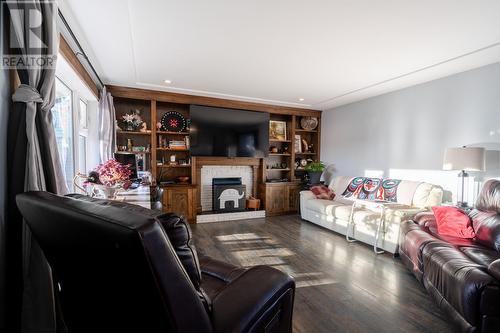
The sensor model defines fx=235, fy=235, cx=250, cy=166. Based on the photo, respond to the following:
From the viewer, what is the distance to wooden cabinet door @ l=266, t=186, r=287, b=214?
203 inches

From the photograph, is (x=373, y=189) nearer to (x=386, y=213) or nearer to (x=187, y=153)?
(x=386, y=213)

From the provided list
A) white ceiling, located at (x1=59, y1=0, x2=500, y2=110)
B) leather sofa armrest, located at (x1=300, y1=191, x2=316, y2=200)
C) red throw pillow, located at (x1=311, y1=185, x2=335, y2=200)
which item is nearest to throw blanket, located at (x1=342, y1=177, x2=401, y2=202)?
red throw pillow, located at (x1=311, y1=185, x2=335, y2=200)

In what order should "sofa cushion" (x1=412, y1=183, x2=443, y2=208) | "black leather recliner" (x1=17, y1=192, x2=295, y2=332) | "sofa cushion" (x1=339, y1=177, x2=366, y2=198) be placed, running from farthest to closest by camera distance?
"sofa cushion" (x1=339, y1=177, x2=366, y2=198), "sofa cushion" (x1=412, y1=183, x2=443, y2=208), "black leather recliner" (x1=17, y1=192, x2=295, y2=332)

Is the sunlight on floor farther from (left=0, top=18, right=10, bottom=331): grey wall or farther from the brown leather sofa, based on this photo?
(left=0, top=18, right=10, bottom=331): grey wall

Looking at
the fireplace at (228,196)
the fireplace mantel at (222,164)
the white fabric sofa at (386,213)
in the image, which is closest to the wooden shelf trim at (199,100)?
the fireplace mantel at (222,164)

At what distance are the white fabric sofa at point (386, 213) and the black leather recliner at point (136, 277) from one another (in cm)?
252

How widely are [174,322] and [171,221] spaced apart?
29 cm

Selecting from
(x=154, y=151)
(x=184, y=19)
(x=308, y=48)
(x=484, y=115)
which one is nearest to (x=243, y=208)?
(x=154, y=151)

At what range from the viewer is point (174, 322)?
0.66 meters

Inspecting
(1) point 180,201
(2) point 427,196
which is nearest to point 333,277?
(2) point 427,196

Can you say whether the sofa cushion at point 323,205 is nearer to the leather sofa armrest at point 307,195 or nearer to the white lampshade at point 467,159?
the leather sofa armrest at point 307,195

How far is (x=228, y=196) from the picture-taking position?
16.1ft

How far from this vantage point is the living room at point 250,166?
0.89 metres

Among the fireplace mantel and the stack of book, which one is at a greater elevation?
the stack of book
